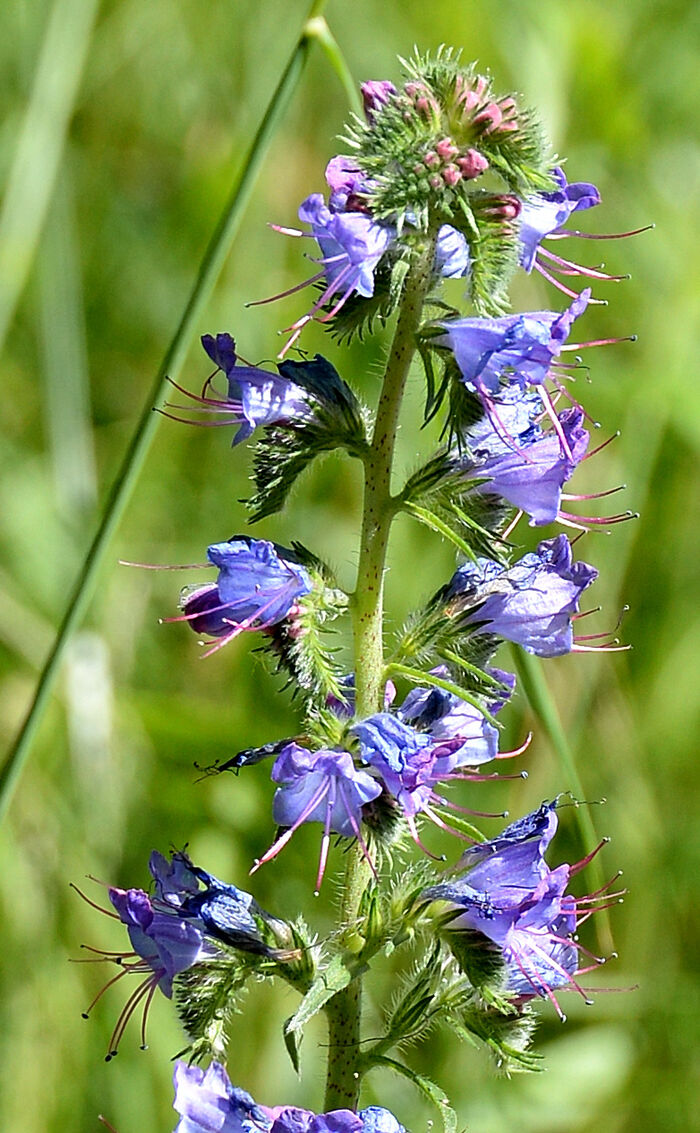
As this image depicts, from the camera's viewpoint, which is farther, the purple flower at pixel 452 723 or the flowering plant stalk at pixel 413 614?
the purple flower at pixel 452 723

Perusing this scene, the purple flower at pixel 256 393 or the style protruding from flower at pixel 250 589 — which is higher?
the purple flower at pixel 256 393

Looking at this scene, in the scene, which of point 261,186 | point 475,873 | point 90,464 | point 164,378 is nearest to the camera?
point 475,873

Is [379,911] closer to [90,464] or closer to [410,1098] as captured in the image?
[410,1098]

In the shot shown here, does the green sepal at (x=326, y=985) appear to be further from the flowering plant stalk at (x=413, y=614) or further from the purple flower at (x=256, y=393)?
the purple flower at (x=256, y=393)

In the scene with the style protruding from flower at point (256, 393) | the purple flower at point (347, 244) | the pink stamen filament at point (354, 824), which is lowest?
the pink stamen filament at point (354, 824)

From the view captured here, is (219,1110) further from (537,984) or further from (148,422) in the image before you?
(148,422)

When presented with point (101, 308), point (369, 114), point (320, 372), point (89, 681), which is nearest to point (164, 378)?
point (320, 372)

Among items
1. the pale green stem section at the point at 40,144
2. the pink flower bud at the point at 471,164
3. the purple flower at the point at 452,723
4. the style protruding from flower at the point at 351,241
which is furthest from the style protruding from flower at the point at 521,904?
the pale green stem section at the point at 40,144
